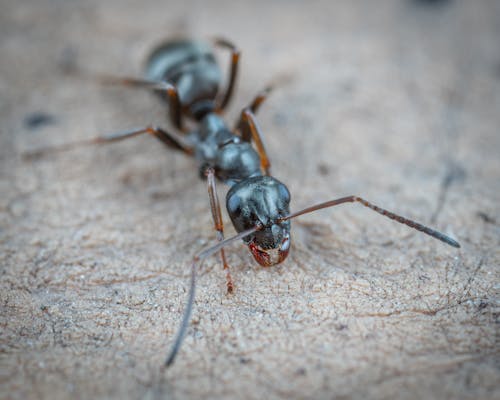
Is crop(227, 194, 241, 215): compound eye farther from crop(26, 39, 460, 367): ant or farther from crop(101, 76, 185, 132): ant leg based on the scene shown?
crop(101, 76, 185, 132): ant leg

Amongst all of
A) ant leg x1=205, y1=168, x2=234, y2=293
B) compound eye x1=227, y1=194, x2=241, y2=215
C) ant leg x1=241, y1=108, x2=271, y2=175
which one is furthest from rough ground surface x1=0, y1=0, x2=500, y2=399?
compound eye x1=227, y1=194, x2=241, y2=215

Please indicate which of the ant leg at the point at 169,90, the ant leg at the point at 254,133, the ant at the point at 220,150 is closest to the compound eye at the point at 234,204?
the ant at the point at 220,150

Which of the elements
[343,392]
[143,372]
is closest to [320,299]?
[343,392]

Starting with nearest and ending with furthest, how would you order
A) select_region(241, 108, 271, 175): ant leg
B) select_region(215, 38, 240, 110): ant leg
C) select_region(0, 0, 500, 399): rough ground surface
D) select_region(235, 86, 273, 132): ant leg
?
1. select_region(0, 0, 500, 399): rough ground surface
2. select_region(241, 108, 271, 175): ant leg
3. select_region(235, 86, 273, 132): ant leg
4. select_region(215, 38, 240, 110): ant leg

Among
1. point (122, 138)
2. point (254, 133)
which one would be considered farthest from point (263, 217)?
point (122, 138)

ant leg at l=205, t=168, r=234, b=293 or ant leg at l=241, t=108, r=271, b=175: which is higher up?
ant leg at l=241, t=108, r=271, b=175

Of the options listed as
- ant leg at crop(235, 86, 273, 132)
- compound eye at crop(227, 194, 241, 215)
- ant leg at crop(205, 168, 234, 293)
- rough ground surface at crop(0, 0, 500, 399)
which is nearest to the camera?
rough ground surface at crop(0, 0, 500, 399)

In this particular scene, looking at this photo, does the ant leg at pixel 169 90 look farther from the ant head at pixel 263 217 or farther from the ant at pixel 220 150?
the ant head at pixel 263 217
